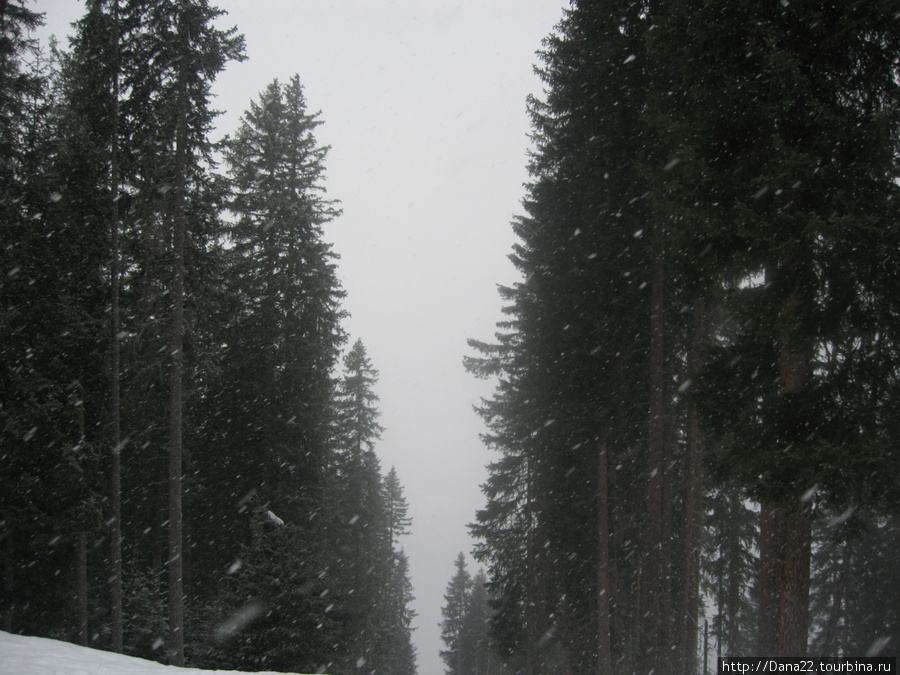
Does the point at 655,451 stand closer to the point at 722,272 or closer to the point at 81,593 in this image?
the point at 722,272

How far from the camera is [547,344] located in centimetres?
1627

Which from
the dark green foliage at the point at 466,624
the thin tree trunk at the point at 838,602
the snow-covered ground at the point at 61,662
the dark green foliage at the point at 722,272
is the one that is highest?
the dark green foliage at the point at 722,272

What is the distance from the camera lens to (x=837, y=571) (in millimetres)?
22641

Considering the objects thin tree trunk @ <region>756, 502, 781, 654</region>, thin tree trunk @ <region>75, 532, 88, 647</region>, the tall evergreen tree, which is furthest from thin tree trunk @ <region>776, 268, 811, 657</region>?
the tall evergreen tree

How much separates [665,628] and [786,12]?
12022 mm

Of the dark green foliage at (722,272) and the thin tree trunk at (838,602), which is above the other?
the dark green foliage at (722,272)

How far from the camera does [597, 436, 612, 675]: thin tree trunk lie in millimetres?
13773

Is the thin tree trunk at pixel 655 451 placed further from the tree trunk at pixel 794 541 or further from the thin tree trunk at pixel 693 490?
the tree trunk at pixel 794 541

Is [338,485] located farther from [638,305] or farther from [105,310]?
[638,305]

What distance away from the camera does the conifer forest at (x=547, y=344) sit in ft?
21.7

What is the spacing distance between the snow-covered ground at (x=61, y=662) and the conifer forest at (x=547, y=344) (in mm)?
5456

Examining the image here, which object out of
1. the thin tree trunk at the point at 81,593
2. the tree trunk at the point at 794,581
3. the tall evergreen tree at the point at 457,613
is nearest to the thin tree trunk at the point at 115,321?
the thin tree trunk at the point at 81,593

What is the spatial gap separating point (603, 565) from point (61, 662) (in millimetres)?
11039

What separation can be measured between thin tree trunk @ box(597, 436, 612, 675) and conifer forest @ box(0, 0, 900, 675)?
132mm
